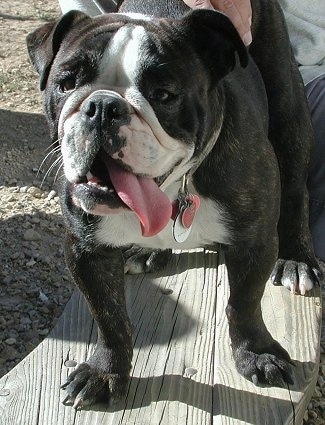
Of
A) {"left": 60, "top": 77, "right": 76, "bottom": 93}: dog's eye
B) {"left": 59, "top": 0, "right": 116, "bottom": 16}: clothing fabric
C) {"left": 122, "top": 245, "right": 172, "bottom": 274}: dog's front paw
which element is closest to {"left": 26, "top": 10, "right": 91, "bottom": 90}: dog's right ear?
{"left": 60, "top": 77, "right": 76, "bottom": 93}: dog's eye

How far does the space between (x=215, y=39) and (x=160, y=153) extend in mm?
439

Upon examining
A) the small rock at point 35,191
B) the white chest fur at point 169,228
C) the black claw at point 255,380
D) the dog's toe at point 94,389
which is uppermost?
the white chest fur at point 169,228

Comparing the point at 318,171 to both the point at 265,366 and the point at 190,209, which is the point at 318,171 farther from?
the point at 190,209

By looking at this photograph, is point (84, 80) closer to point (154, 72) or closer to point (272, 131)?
point (154, 72)

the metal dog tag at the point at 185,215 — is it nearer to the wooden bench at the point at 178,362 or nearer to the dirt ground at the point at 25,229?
the wooden bench at the point at 178,362

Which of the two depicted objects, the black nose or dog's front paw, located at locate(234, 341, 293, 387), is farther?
dog's front paw, located at locate(234, 341, 293, 387)

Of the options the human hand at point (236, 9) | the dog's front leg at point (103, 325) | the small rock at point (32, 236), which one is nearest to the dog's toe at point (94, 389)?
the dog's front leg at point (103, 325)

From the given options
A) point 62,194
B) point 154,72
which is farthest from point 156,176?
point 62,194

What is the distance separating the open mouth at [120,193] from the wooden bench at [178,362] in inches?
32.5

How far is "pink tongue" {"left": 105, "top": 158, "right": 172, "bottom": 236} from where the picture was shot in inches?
94.3

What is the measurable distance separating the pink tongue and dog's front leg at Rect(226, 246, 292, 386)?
21.1 inches

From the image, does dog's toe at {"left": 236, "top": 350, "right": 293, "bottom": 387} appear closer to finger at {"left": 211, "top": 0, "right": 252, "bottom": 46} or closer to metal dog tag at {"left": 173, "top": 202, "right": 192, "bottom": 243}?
metal dog tag at {"left": 173, "top": 202, "right": 192, "bottom": 243}

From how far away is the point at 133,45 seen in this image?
247 centimetres

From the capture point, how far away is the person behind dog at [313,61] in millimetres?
4090
